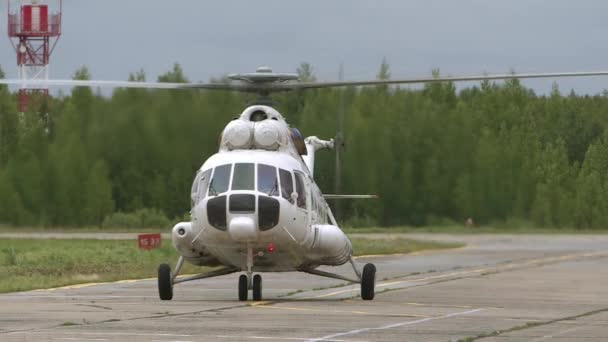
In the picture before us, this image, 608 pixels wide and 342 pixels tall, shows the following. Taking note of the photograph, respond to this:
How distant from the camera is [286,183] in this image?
22812 millimetres

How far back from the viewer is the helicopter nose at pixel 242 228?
71.4ft

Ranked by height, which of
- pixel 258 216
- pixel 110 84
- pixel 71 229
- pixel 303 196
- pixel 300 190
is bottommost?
pixel 71 229

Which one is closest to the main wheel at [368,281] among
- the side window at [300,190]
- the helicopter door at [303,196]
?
the helicopter door at [303,196]

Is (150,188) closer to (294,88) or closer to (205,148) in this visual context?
(205,148)

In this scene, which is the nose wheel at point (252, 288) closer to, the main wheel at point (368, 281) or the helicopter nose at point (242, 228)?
the helicopter nose at point (242, 228)

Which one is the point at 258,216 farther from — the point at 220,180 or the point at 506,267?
the point at 506,267

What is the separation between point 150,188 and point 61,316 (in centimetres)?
2318

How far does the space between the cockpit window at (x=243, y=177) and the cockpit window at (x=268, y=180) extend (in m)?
0.13

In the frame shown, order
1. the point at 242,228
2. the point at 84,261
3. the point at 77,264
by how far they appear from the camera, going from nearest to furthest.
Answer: the point at 242,228
the point at 77,264
the point at 84,261

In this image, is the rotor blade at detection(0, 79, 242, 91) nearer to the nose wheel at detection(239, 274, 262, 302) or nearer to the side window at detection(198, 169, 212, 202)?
the side window at detection(198, 169, 212, 202)

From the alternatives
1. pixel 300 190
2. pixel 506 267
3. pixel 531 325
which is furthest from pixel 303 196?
pixel 506 267

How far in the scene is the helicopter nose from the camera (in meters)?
21.8

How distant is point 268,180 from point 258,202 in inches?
23.4

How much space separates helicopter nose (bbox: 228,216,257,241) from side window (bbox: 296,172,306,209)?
4.61 feet
